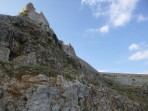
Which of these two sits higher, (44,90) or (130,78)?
(130,78)

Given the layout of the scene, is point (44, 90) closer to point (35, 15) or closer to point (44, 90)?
point (44, 90)

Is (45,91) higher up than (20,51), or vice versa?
(20,51)

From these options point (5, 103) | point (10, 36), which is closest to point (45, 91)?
point (5, 103)

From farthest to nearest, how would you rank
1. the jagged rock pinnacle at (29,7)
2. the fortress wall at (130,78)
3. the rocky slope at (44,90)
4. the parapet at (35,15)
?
1. the fortress wall at (130,78)
2. the jagged rock pinnacle at (29,7)
3. the parapet at (35,15)
4. the rocky slope at (44,90)

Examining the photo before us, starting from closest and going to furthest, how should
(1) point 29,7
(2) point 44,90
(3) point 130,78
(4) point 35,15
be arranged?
(2) point 44,90
(4) point 35,15
(1) point 29,7
(3) point 130,78

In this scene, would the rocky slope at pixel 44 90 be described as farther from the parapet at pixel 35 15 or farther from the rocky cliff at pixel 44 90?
the parapet at pixel 35 15

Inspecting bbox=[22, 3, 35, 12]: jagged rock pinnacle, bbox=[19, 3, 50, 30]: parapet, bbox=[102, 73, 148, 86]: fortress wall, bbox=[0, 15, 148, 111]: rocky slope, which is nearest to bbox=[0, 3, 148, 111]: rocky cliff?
bbox=[0, 15, 148, 111]: rocky slope

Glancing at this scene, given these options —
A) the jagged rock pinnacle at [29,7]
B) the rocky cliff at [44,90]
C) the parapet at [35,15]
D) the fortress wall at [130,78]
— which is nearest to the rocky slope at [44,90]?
the rocky cliff at [44,90]

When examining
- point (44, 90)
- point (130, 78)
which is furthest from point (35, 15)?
point (44, 90)

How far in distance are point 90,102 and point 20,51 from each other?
615 inches

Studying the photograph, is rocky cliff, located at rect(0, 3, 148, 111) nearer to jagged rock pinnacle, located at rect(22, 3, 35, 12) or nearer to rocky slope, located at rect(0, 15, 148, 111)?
rocky slope, located at rect(0, 15, 148, 111)

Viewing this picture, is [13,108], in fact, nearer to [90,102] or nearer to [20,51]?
[90,102]

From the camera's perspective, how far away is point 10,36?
43.5 metres

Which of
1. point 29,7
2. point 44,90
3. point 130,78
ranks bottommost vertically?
point 44,90
